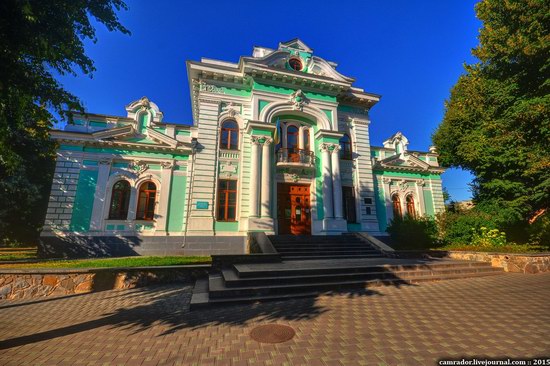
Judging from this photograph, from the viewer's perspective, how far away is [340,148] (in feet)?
57.8

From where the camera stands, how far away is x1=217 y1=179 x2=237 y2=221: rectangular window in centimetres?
1493

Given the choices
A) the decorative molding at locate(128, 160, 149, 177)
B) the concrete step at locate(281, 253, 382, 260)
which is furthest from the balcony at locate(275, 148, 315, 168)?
the decorative molding at locate(128, 160, 149, 177)

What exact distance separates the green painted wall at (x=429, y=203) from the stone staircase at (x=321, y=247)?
982cm

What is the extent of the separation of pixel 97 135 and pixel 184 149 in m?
4.99

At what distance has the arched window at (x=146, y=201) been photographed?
14.5 metres

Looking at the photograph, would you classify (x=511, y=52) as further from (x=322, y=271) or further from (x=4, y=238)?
(x=4, y=238)

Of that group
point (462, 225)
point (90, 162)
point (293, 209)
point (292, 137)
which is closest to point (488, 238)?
point (462, 225)

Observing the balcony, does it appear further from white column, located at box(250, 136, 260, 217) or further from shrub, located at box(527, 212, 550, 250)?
shrub, located at box(527, 212, 550, 250)

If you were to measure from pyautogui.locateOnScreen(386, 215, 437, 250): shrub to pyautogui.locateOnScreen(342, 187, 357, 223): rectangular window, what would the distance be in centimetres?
310

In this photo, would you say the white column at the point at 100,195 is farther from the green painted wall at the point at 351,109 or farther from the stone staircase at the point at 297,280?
the green painted wall at the point at 351,109

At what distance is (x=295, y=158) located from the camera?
54.4 feet

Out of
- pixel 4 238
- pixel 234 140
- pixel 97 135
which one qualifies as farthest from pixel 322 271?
pixel 4 238

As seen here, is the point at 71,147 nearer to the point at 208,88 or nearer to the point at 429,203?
the point at 208,88

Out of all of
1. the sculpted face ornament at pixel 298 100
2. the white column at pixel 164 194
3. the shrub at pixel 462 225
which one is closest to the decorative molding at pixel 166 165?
the white column at pixel 164 194
